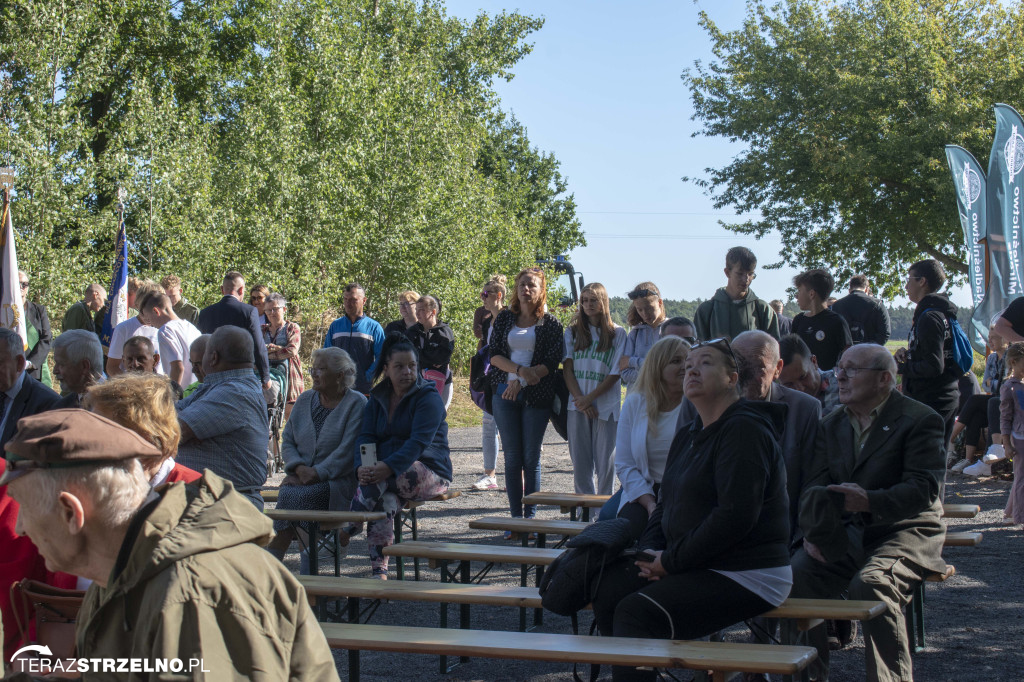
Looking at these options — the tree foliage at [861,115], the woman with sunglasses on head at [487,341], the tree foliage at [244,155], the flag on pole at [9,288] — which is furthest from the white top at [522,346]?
the tree foliage at [861,115]

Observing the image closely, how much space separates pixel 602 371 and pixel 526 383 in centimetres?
60

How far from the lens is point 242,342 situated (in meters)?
5.27

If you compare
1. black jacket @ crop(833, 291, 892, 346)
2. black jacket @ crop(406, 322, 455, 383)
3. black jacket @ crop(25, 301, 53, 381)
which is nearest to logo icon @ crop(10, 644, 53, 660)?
black jacket @ crop(833, 291, 892, 346)

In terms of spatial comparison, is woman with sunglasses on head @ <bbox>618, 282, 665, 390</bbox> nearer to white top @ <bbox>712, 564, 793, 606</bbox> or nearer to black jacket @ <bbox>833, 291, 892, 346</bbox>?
black jacket @ <bbox>833, 291, 892, 346</bbox>

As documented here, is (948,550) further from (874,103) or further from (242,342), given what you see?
(874,103)

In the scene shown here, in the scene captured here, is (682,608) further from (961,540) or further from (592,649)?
(961,540)

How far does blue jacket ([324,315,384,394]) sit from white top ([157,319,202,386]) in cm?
229

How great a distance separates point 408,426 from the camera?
6.62 metres

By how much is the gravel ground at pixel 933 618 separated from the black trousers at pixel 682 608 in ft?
3.95

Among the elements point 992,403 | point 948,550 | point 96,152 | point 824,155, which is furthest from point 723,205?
point 948,550

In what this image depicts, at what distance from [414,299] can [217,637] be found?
8700 mm

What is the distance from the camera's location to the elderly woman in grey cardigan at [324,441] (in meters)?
6.48

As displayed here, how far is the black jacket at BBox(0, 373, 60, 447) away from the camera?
5.07 m

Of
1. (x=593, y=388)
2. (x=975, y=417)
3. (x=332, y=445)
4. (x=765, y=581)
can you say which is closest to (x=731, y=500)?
(x=765, y=581)
